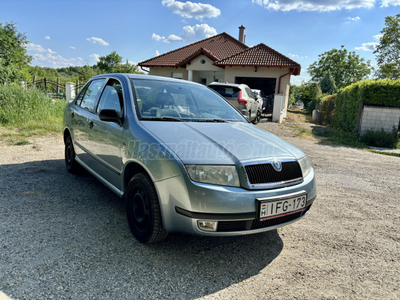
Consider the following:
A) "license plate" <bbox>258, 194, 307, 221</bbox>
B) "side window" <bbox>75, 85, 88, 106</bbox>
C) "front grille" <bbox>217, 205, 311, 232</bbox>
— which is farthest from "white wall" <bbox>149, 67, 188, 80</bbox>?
"front grille" <bbox>217, 205, 311, 232</bbox>

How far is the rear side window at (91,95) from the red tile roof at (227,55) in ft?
51.9

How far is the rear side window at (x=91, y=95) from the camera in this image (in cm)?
406

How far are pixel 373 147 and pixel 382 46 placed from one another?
119 feet

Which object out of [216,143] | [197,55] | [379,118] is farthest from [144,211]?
[197,55]

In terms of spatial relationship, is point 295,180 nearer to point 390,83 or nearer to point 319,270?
point 319,270

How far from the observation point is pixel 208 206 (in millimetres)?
2254

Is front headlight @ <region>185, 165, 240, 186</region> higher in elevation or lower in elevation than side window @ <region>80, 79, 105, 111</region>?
lower

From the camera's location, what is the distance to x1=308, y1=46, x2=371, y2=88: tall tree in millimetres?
55312

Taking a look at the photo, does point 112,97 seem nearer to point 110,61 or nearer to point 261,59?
point 261,59

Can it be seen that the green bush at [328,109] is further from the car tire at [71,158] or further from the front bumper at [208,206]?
the front bumper at [208,206]

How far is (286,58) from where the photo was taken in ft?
61.9

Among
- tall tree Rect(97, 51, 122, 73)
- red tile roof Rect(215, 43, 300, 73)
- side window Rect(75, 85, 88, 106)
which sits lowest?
side window Rect(75, 85, 88, 106)

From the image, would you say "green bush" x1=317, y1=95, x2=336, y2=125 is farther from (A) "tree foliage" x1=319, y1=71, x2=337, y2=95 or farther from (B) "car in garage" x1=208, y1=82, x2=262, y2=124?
(A) "tree foliage" x1=319, y1=71, x2=337, y2=95

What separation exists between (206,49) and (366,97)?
1592cm
